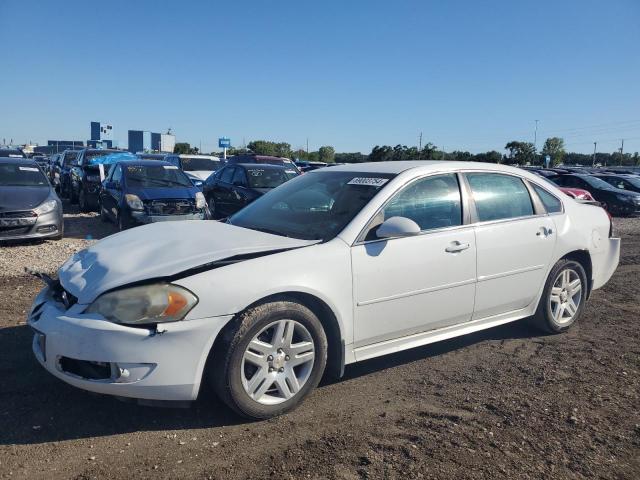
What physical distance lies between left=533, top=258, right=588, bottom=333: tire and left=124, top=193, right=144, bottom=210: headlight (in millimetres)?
7614

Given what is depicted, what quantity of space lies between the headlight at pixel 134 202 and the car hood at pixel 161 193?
82 millimetres

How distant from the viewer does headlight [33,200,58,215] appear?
28.9 feet

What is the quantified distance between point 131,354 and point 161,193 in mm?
7965

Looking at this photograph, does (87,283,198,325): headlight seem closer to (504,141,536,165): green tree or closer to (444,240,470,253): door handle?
(444,240,470,253): door handle

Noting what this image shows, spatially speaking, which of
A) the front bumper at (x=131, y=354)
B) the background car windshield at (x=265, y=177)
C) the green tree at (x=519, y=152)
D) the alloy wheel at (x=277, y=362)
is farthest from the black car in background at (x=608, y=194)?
the green tree at (x=519, y=152)

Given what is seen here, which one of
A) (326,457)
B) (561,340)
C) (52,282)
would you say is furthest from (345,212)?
(561,340)

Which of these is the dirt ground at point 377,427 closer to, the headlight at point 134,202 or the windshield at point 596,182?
the headlight at point 134,202

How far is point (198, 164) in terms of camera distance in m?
18.2

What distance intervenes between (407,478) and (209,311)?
1.37m

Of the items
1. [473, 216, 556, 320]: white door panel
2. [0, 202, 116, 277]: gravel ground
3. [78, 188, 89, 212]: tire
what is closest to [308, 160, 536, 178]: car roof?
[473, 216, 556, 320]: white door panel

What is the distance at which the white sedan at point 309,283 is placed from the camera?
9.85 feet

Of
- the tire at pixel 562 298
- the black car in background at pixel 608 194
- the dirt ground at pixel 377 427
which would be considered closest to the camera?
the dirt ground at pixel 377 427

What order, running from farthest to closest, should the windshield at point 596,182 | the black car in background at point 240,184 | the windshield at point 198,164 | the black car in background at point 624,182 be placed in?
the black car in background at point 624,182 < the windshield at point 596,182 < the windshield at point 198,164 < the black car in background at point 240,184

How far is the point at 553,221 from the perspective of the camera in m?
4.82
